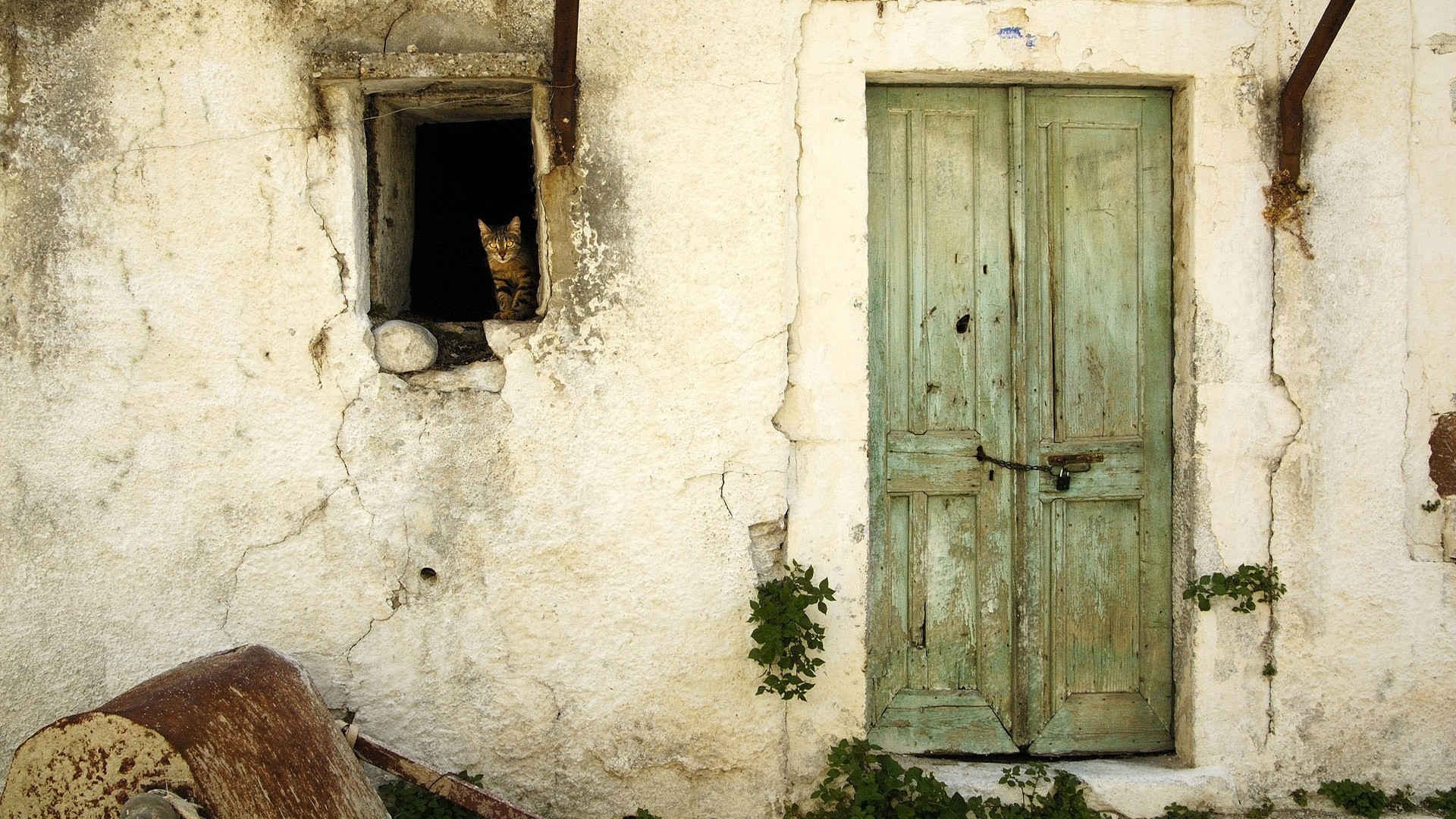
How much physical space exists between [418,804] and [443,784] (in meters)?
0.36

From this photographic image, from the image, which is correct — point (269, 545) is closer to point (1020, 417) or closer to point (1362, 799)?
point (1020, 417)

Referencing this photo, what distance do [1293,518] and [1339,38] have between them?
5.26ft

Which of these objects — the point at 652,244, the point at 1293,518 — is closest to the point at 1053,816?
the point at 1293,518

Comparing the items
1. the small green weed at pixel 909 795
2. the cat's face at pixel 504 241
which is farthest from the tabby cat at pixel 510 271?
the small green weed at pixel 909 795

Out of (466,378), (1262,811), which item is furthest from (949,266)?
(1262,811)

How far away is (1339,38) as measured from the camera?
3.15 meters

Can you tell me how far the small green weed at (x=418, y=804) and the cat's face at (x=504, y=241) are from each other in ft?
5.69

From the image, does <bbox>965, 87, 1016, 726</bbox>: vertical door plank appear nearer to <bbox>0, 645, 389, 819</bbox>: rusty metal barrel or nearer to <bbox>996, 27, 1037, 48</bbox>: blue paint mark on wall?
<bbox>996, 27, 1037, 48</bbox>: blue paint mark on wall

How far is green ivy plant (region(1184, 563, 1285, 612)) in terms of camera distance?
314 centimetres

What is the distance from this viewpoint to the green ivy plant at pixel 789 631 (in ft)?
9.64

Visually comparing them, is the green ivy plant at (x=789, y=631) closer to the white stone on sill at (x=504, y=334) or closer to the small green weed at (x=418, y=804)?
the small green weed at (x=418, y=804)

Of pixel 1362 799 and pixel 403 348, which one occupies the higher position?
pixel 403 348

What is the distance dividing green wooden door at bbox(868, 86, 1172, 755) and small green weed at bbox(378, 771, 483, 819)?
141 centimetres

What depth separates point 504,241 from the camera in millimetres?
3295
